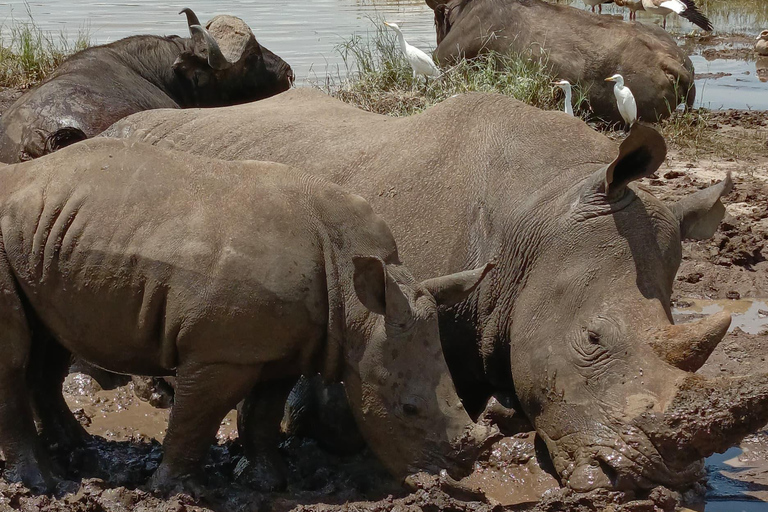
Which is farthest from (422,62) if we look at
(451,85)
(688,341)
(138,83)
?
(688,341)

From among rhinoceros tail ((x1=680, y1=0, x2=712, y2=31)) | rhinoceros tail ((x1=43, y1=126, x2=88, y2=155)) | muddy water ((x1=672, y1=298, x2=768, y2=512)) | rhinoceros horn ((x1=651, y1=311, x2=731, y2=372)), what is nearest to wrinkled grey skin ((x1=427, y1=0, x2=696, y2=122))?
rhinoceros tail ((x1=680, y1=0, x2=712, y2=31))

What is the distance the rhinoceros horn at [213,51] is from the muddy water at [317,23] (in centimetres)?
285

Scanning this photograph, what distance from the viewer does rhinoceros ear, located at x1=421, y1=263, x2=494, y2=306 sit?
482cm

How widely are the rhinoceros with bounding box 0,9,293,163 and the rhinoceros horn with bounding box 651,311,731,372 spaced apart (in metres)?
4.79

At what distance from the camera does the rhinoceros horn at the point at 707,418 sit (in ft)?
14.6

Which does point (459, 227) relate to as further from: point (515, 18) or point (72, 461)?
point (515, 18)

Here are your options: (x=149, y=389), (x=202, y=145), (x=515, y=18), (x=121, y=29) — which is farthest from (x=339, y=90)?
(x=121, y=29)

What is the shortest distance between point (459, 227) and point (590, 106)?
255 inches

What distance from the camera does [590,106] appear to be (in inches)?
455

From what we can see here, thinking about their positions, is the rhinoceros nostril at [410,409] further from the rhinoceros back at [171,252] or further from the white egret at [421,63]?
the white egret at [421,63]

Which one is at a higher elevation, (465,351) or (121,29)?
(465,351)

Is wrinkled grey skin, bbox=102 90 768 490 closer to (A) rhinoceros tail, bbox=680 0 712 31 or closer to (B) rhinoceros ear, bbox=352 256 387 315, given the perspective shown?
(B) rhinoceros ear, bbox=352 256 387 315

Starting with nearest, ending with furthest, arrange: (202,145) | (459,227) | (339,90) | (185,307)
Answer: (185,307)
(459,227)
(202,145)
(339,90)

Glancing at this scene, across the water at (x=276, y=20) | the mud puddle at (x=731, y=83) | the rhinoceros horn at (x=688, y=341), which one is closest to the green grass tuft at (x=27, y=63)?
the water at (x=276, y=20)
